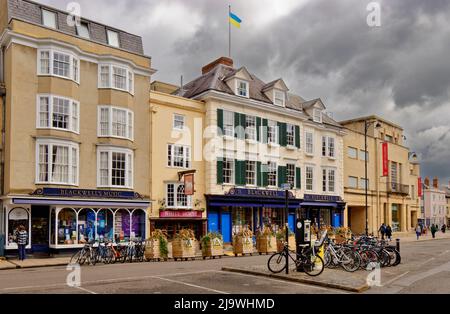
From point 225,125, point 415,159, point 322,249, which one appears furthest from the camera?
Answer: point 415,159

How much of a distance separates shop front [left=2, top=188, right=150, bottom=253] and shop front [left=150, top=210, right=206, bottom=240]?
71.7 inches

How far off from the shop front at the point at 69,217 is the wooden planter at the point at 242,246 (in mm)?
5257

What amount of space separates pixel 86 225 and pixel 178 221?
21.2ft

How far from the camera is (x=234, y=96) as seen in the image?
34.2 m

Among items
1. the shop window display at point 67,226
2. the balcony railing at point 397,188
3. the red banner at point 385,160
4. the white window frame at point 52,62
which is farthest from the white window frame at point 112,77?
the balcony railing at point 397,188

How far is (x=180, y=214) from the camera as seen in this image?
30688 millimetres

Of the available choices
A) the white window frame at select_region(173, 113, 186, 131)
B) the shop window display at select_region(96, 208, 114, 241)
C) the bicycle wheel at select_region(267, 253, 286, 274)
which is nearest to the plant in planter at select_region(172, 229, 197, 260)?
the shop window display at select_region(96, 208, 114, 241)

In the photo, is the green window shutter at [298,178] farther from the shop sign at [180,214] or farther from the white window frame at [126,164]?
the white window frame at [126,164]

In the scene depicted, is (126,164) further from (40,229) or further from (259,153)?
(259,153)

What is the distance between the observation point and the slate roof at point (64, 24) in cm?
2581

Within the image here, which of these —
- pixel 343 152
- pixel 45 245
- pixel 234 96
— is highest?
pixel 234 96
